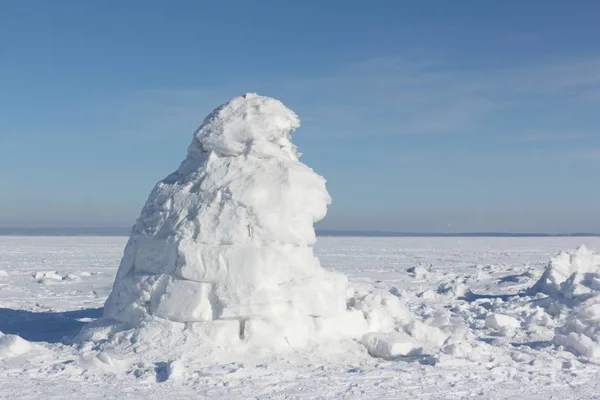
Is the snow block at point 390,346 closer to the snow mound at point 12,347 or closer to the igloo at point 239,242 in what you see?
the igloo at point 239,242

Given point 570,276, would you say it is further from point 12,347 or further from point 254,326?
point 12,347

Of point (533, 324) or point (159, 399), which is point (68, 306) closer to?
point (159, 399)

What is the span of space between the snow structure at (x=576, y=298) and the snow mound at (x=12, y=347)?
666cm

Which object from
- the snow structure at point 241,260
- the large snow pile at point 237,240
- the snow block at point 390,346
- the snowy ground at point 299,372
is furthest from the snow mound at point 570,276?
the large snow pile at point 237,240

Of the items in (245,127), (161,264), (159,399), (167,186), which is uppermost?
(245,127)

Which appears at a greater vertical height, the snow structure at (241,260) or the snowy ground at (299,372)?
the snow structure at (241,260)

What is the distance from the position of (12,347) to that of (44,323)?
2.80m

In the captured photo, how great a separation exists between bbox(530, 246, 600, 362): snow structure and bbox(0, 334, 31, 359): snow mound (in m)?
6.66

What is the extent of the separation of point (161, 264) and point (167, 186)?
123 centimetres

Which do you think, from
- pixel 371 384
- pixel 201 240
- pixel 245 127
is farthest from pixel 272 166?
pixel 371 384

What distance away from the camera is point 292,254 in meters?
8.81

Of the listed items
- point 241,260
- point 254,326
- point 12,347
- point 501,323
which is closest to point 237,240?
point 241,260

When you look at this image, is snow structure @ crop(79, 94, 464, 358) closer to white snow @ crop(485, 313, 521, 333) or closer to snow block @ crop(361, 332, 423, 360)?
snow block @ crop(361, 332, 423, 360)

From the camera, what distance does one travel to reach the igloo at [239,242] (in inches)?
328
